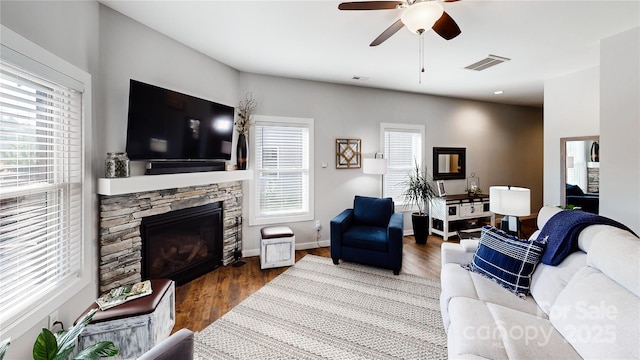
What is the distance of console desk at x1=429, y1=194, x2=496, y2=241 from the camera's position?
4.50 metres

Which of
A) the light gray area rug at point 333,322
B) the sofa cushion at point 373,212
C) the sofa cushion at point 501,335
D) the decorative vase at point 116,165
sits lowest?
the light gray area rug at point 333,322

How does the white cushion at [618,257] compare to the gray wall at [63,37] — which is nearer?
the white cushion at [618,257]

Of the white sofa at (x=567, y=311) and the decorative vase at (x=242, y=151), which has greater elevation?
the decorative vase at (x=242, y=151)

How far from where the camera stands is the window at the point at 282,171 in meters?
3.82

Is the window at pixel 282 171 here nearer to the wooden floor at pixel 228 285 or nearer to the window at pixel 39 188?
the wooden floor at pixel 228 285

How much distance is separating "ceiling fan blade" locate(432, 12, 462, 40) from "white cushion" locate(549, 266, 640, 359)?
173cm

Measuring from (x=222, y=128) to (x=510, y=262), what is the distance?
3.18 m

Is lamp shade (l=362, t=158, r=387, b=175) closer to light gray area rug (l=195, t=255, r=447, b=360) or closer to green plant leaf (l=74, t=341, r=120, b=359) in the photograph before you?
light gray area rug (l=195, t=255, r=447, b=360)

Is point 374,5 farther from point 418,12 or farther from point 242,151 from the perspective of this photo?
point 242,151

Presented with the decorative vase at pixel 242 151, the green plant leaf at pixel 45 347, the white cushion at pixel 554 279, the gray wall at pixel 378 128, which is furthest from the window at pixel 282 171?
the white cushion at pixel 554 279

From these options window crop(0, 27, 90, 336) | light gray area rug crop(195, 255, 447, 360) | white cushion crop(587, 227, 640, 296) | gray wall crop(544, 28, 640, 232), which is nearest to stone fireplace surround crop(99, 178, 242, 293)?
window crop(0, 27, 90, 336)

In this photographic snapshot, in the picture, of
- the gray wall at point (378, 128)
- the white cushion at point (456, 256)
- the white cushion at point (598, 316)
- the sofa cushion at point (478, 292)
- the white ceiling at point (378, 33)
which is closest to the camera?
the white cushion at point (598, 316)

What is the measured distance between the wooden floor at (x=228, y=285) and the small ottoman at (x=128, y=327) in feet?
1.68

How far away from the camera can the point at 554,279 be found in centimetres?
167
